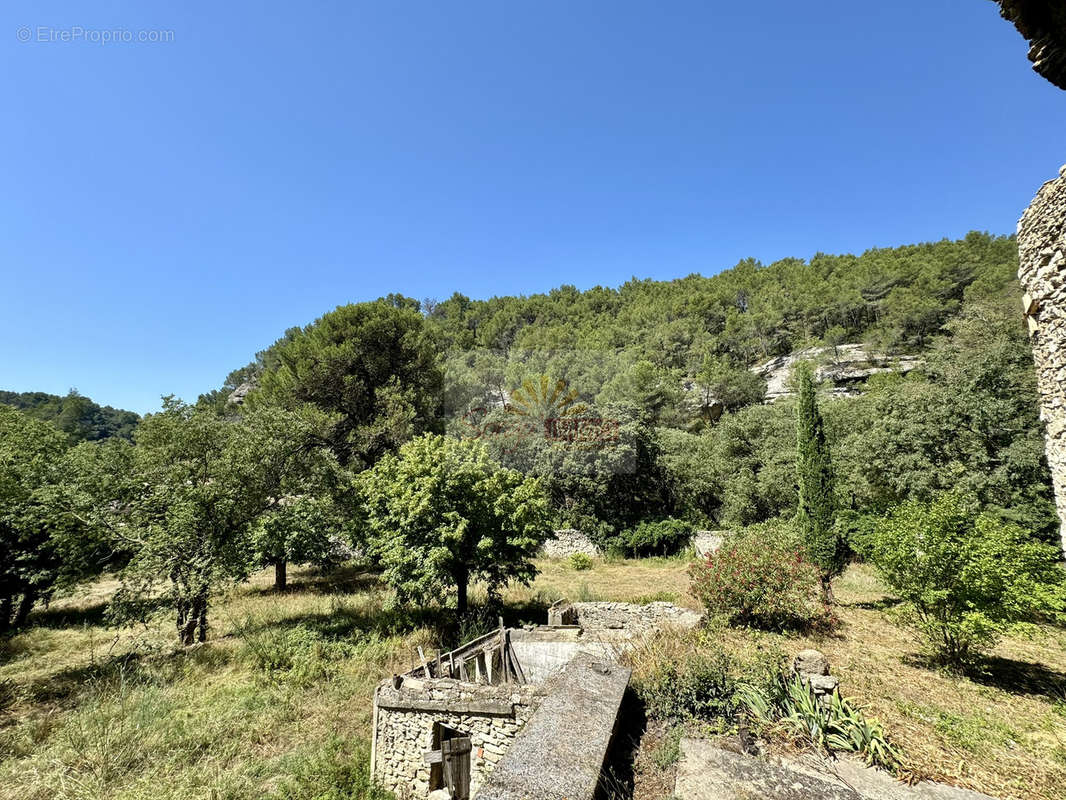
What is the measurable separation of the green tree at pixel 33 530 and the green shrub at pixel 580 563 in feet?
57.6

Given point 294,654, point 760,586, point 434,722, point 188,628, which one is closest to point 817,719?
point 434,722

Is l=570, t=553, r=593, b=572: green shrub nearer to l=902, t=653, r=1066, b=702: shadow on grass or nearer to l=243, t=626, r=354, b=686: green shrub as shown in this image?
l=243, t=626, r=354, b=686: green shrub

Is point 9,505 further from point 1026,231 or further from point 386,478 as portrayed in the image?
point 1026,231

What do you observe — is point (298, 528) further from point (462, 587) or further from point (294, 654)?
point (462, 587)

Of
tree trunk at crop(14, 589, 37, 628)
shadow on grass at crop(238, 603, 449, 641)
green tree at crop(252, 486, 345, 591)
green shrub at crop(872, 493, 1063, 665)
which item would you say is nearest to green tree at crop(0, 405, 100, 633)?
tree trunk at crop(14, 589, 37, 628)

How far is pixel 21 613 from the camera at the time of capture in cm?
1350

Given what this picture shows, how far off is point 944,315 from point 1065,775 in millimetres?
47658

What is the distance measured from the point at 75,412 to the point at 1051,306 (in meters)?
83.9

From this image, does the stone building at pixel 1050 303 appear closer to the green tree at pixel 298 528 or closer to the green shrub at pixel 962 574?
the green shrub at pixel 962 574

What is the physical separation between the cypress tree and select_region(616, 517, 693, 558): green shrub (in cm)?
822

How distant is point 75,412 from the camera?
184ft

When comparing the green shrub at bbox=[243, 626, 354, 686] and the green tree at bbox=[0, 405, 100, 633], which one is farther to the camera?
the green tree at bbox=[0, 405, 100, 633]

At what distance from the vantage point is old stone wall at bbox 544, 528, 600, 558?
76.5ft

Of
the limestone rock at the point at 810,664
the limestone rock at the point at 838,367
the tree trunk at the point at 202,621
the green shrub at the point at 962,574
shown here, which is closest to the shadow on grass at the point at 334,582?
the tree trunk at the point at 202,621
